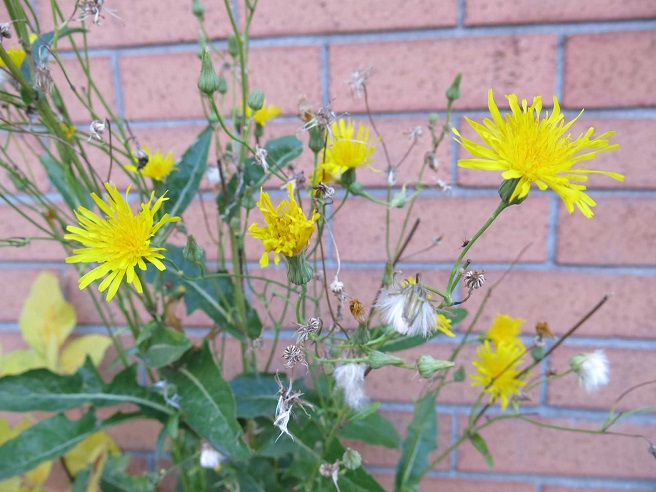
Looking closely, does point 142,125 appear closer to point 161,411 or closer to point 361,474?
point 161,411

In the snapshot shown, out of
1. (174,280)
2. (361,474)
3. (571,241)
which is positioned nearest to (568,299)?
(571,241)

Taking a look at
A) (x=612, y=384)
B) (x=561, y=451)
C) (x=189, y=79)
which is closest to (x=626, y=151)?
(x=612, y=384)

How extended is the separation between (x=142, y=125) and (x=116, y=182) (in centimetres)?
9

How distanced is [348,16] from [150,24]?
0.86 ft

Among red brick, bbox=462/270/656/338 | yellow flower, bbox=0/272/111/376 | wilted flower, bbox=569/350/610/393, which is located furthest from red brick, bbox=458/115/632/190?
A: yellow flower, bbox=0/272/111/376

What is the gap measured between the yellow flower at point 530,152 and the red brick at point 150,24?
1.47ft

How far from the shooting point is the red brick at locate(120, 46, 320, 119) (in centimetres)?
67

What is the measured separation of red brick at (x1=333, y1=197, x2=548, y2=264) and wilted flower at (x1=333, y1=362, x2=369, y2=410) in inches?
11.4

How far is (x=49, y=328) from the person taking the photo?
0.74m

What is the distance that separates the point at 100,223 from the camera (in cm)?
39

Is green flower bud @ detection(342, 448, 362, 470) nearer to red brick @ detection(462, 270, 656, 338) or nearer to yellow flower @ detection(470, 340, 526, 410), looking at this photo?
yellow flower @ detection(470, 340, 526, 410)

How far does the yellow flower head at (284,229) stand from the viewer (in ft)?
1.14

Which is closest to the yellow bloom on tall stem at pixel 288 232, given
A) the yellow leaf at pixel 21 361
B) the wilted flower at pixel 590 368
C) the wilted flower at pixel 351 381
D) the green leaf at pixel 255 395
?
the wilted flower at pixel 351 381

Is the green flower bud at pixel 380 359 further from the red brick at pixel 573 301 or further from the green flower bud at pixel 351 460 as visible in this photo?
the red brick at pixel 573 301
